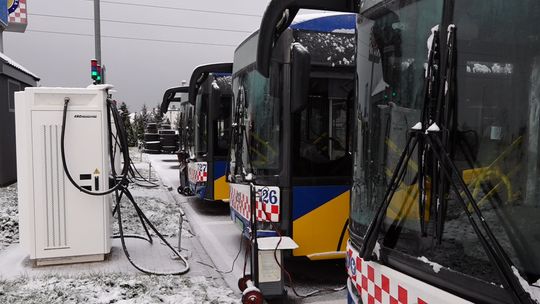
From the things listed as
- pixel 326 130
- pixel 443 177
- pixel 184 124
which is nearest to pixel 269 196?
pixel 326 130

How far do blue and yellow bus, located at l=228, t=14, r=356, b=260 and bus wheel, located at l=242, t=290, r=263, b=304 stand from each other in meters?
0.98

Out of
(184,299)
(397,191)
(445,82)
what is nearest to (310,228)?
(184,299)

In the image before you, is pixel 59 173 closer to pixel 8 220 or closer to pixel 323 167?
pixel 8 220

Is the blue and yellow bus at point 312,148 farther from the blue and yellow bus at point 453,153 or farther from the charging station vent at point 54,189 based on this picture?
the blue and yellow bus at point 453,153

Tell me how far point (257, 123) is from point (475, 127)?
3.54m

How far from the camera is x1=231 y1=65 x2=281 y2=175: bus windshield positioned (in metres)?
4.99

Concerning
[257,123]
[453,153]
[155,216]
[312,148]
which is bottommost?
[155,216]

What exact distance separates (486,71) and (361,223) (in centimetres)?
115

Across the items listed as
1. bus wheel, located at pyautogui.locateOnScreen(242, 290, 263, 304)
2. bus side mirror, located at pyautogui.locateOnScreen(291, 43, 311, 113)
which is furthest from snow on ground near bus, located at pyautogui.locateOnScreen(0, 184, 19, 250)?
bus side mirror, located at pyautogui.locateOnScreen(291, 43, 311, 113)

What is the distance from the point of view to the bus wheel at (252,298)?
4051 mm

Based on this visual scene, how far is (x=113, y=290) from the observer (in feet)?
14.4

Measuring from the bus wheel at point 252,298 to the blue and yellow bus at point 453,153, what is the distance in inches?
68.3

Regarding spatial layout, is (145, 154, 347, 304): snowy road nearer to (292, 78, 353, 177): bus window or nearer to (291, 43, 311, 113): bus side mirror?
(292, 78, 353, 177): bus window

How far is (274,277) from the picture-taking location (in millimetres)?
4469
